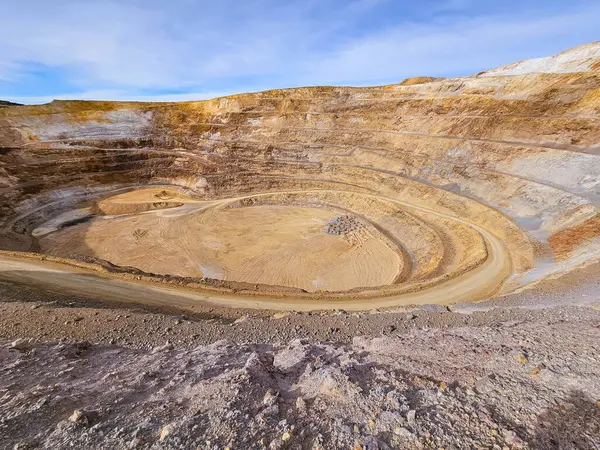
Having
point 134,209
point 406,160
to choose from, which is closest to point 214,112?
point 134,209

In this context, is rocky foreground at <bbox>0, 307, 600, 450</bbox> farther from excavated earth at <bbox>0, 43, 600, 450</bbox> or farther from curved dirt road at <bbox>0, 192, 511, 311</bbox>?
curved dirt road at <bbox>0, 192, 511, 311</bbox>

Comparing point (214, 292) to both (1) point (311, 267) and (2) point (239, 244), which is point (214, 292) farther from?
(2) point (239, 244)

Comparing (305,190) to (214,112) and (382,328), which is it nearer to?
(214,112)

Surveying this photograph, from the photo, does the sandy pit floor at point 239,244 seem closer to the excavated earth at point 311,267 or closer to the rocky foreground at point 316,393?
the excavated earth at point 311,267

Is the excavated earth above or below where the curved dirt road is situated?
above

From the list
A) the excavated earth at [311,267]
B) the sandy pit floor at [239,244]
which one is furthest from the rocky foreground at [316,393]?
the sandy pit floor at [239,244]

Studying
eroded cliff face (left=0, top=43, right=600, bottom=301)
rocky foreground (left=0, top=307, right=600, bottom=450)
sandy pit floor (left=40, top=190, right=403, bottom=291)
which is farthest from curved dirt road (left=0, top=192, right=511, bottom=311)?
rocky foreground (left=0, top=307, right=600, bottom=450)
